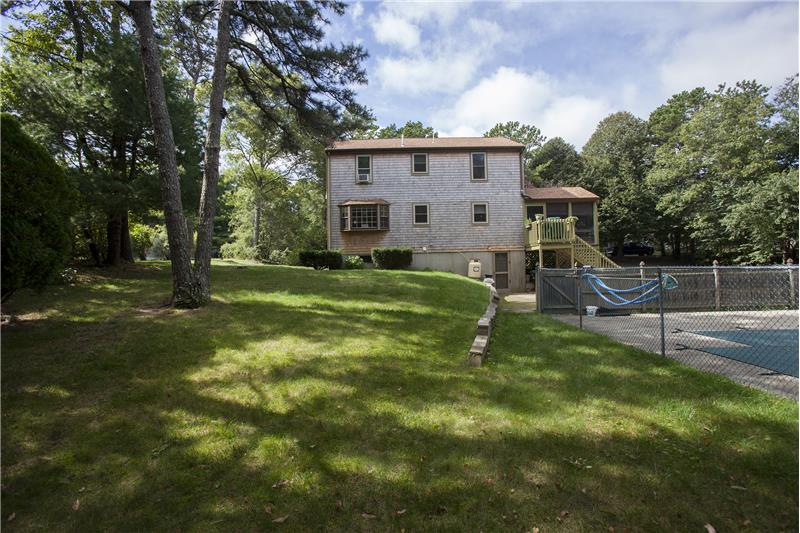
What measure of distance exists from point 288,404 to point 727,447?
13.0 ft

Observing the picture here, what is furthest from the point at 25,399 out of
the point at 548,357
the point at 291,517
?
the point at 548,357

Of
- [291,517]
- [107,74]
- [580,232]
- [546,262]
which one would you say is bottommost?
[291,517]

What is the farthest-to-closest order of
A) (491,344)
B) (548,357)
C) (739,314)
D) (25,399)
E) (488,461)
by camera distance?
(739,314)
(491,344)
(548,357)
(25,399)
(488,461)

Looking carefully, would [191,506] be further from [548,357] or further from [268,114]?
[268,114]

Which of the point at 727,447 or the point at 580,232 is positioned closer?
the point at 727,447

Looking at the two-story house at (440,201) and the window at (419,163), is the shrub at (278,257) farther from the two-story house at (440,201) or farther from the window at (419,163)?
the window at (419,163)

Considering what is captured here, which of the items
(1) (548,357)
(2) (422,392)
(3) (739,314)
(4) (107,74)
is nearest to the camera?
(2) (422,392)

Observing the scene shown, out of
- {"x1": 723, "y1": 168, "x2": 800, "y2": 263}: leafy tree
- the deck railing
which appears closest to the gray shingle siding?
the deck railing

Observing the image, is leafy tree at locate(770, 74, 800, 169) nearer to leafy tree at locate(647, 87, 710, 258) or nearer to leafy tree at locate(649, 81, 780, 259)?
leafy tree at locate(649, 81, 780, 259)

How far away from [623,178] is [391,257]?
23811mm

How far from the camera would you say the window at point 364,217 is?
19219mm

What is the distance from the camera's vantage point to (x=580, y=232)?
848 inches

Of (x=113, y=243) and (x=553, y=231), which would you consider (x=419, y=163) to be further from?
(x=113, y=243)

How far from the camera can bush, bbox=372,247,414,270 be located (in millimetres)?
17891
